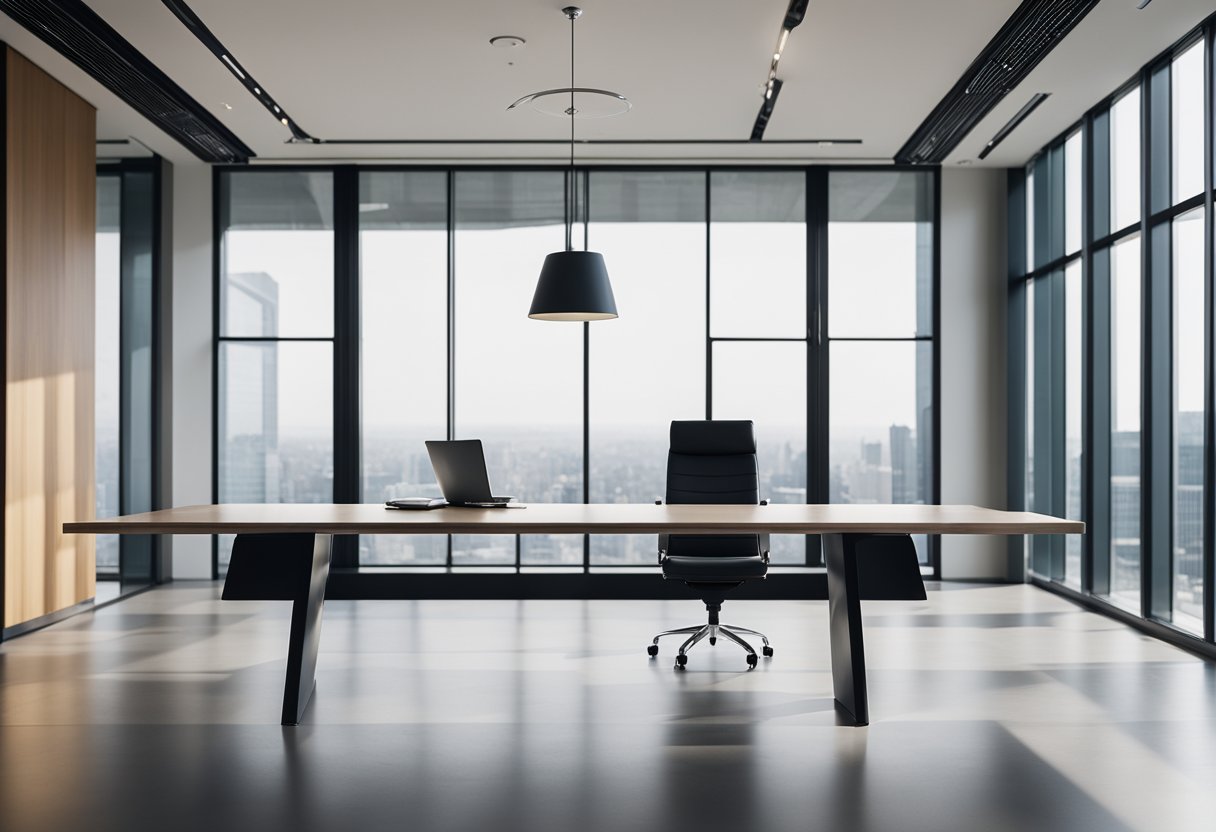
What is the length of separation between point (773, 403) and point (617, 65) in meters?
3.14

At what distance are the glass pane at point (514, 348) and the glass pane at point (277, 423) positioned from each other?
1.10m

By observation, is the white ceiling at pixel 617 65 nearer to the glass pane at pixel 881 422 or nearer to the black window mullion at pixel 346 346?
the black window mullion at pixel 346 346

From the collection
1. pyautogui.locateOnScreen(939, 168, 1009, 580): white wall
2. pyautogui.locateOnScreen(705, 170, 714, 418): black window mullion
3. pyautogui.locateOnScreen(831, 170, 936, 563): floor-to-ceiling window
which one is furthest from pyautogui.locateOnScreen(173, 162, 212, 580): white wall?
pyautogui.locateOnScreen(939, 168, 1009, 580): white wall

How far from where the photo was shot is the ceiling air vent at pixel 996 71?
5047 millimetres

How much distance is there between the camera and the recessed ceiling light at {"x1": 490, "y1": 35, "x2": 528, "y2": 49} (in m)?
5.50

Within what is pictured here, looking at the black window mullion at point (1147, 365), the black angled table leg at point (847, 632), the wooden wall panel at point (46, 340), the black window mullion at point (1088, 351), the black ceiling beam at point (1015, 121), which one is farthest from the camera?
the black window mullion at point (1088, 351)

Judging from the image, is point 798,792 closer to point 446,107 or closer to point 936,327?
point 446,107

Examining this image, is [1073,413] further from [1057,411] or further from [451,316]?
[451,316]

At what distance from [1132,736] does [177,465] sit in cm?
688

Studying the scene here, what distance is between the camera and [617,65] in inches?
234

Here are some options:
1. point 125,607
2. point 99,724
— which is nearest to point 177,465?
point 125,607

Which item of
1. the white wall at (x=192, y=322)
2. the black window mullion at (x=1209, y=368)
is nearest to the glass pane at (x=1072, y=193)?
the black window mullion at (x=1209, y=368)

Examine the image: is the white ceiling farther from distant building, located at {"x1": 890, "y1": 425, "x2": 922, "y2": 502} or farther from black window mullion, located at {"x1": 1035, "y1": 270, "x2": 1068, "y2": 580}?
distant building, located at {"x1": 890, "y1": 425, "x2": 922, "y2": 502}

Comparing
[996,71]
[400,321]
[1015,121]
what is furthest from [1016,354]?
[400,321]
